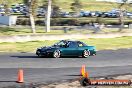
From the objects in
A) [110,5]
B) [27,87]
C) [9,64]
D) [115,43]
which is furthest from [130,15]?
[27,87]

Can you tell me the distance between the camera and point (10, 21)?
66.6 meters

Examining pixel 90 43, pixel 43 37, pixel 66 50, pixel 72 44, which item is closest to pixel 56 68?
pixel 66 50

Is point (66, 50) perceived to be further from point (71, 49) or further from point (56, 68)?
point (56, 68)

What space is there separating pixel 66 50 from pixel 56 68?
5928 mm

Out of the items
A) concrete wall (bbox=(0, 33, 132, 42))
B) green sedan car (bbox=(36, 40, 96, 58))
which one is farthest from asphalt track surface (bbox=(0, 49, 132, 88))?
concrete wall (bbox=(0, 33, 132, 42))

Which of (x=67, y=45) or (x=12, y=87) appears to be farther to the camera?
(x=67, y=45)

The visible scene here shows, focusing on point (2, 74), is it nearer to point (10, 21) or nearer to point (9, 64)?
point (9, 64)

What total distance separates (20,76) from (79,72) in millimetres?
4497

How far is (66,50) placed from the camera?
94.2 feet

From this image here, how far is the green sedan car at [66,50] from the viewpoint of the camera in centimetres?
2816

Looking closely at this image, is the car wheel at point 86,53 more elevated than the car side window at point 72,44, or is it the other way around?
the car side window at point 72,44

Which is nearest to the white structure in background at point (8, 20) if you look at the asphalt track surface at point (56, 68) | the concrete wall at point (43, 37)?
the concrete wall at point (43, 37)

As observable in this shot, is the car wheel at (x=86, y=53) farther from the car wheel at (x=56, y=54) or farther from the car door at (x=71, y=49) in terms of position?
the car wheel at (x=56, y=54)

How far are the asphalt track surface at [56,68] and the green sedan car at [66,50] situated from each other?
16.4 inches
